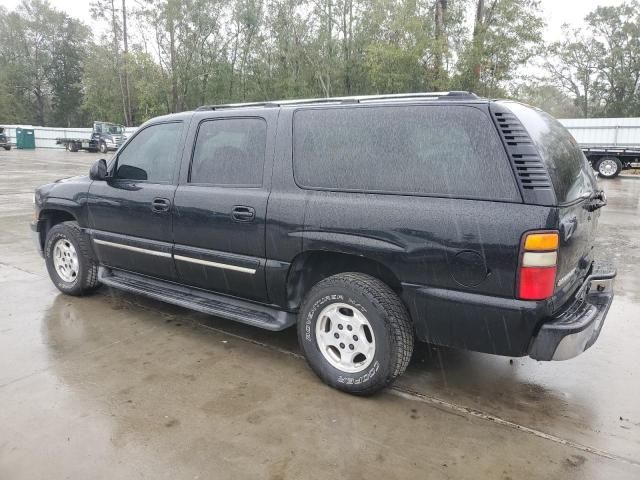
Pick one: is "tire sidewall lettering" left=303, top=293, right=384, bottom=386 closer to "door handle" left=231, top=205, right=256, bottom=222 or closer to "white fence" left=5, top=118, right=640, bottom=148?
"door handle" left=231, top=205, right=256, bottom=222

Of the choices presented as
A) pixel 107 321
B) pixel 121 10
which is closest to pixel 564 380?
pixel 107 321

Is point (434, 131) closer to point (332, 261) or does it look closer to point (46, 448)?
point (332, 261)

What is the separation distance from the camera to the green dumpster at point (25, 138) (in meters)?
36.6

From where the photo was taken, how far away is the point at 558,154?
3.01 metres

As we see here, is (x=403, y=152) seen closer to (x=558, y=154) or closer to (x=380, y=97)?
(x=380, y=97)

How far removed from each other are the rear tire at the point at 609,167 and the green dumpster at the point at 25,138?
35.6 m

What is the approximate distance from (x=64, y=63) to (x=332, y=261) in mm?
63724

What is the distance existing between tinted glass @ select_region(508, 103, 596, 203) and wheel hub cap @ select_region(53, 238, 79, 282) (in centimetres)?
411

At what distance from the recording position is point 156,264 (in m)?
4.30

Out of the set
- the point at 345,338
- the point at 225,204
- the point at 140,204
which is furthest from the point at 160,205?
the point at 345,338

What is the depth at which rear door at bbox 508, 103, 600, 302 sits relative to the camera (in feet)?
9.11

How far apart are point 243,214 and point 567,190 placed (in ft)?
6.65

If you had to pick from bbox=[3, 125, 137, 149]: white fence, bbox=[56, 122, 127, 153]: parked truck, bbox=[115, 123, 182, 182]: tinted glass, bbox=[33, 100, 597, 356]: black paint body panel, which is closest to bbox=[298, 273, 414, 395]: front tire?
bbox=[33, 100, 597, 356]: black paint body panel

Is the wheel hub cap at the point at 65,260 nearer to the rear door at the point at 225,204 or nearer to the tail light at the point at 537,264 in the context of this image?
the rear door at the point at 225,204
